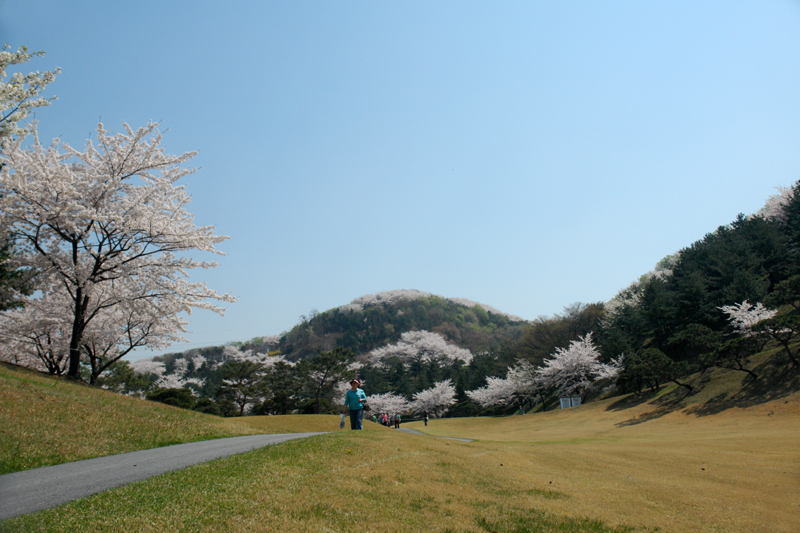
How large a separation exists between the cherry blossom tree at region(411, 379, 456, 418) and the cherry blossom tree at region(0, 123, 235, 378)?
37937 mm

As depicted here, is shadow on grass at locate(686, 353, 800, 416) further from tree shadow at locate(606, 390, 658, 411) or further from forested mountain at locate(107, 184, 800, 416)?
tree shadow at locate(606, 390, 658, 411)

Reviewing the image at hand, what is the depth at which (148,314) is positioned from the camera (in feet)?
61.0

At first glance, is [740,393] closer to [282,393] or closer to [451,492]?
[451,492]

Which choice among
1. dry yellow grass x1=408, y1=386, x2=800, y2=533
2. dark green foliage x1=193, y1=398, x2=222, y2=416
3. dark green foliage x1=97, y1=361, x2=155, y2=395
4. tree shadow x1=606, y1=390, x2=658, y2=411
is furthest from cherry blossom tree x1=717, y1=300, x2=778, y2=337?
dark green foliage x1=97, y1=361, x2=155, y2=395

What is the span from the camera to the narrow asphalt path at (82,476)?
5184 mm

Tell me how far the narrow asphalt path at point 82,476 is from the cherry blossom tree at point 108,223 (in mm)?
10679

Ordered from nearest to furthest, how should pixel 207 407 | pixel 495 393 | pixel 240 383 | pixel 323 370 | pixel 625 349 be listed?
pixel 207 407, pixel 625 349, pixel 240 383, pixel 323 370, pixel 495 393

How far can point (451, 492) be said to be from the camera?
6684mm

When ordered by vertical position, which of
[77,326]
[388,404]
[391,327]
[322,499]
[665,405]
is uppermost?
[391,327]

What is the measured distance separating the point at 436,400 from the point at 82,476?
49.4 m

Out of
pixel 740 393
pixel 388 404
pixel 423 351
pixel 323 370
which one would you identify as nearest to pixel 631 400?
pixel 740 393

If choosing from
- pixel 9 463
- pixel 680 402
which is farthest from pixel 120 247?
pixel 680 402

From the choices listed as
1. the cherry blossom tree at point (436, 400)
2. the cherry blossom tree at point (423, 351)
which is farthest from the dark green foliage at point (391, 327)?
the cherry blossom tree at point (436, 400)

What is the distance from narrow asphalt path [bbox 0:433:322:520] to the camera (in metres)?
5.18
